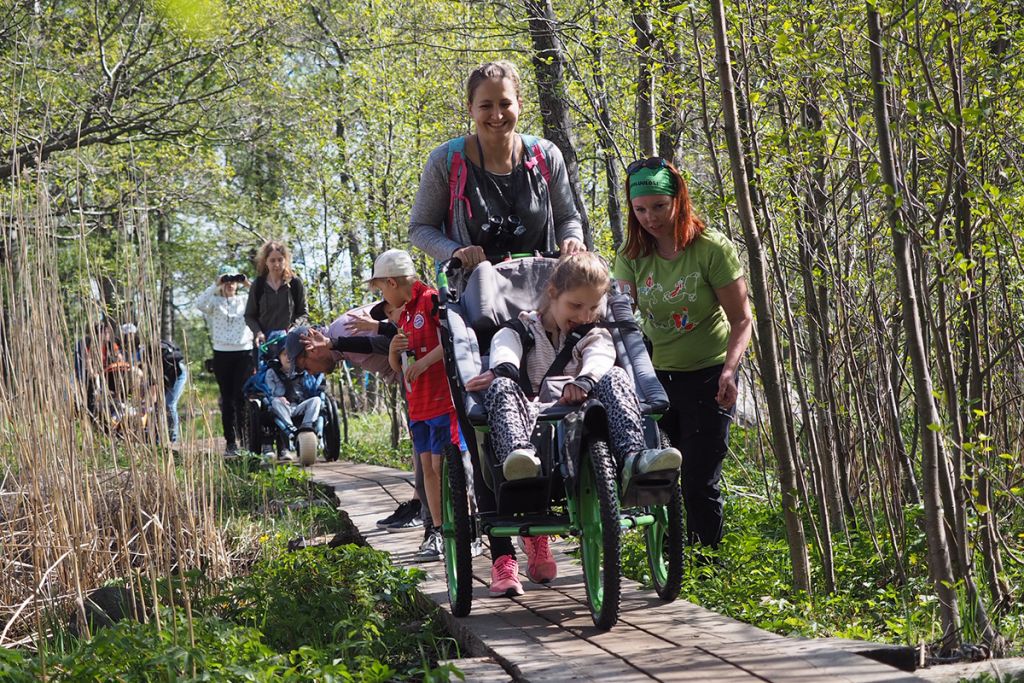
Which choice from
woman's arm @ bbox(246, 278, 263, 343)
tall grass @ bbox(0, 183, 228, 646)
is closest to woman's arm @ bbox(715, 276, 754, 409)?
tall grass @ bbox(0, 183, 228, 646)

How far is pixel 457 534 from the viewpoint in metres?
4.22

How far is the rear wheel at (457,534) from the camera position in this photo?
420cm

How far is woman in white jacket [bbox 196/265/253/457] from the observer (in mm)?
11023

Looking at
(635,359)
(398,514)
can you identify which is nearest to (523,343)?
(635,359)

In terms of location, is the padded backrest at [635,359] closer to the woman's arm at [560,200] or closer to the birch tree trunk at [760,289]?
the birch tree trunk at [760,289]

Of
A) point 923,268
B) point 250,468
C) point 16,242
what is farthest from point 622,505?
point 250,468

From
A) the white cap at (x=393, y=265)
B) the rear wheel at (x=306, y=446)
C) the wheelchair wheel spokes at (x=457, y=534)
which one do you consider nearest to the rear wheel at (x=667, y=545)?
the wheelchair wheel spokes at (x=457, y=534)

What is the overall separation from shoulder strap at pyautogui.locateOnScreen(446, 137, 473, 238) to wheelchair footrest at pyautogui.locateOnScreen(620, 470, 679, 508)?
1575mm

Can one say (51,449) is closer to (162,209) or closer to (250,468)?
(250,468)

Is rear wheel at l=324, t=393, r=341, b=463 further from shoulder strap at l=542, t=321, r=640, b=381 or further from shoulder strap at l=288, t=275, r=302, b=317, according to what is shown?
shoulder strap at l=542, t=321, r=640, b=381

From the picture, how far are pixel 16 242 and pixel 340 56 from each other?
19.1 metres

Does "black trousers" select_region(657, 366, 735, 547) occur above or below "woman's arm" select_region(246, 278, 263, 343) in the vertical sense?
below

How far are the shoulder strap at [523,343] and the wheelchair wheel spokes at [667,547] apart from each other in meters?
0.66

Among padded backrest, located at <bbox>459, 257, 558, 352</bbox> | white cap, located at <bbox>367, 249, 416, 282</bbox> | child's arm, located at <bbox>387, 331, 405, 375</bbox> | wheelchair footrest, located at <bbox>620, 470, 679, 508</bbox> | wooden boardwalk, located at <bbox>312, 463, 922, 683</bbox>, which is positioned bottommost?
wooden boardwalk, located at <bbox>312, 463, 922, 683</bbox>
